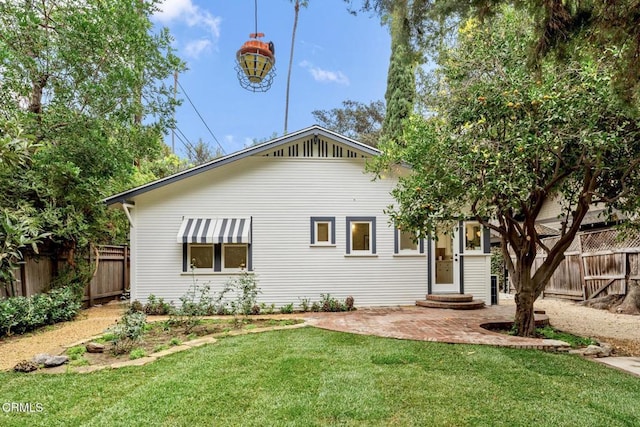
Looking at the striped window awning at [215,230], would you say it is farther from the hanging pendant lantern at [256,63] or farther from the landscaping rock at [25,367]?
the hanging pendant lantern at [256,63]

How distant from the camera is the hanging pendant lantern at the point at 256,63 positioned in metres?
14.9

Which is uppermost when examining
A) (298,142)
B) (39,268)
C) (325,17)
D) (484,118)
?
(325,17)

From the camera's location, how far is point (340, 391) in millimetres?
4008

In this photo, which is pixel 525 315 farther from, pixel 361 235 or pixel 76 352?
pixel 76 352

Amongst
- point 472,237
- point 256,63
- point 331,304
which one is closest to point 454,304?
point 472,237

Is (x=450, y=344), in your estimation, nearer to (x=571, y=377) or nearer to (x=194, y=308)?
(x=571, y=377)

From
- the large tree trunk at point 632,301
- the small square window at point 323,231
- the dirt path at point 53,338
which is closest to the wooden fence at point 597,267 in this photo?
the large tree trunk at point 632,301

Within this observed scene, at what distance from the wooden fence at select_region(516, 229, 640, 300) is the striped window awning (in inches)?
415

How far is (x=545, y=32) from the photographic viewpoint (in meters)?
3.85

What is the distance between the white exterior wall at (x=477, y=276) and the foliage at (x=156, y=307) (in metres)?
8.86

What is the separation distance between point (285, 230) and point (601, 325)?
852 cm

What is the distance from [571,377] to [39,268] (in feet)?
38.9

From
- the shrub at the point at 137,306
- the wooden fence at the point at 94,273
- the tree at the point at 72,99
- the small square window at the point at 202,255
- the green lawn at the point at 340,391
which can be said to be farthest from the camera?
the small square window at the point at 202,255

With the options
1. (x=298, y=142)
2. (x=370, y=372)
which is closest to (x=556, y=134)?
(x=370, y=372)
